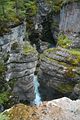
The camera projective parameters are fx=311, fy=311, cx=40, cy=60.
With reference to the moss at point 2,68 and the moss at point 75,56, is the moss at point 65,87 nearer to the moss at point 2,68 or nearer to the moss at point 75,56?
the moss at point 75,56

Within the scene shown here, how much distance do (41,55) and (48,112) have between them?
123ft

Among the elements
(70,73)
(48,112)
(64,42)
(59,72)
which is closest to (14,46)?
(59,72)

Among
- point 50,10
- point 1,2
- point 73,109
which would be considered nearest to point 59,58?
point 1,2

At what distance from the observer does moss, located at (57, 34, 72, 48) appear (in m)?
46.1

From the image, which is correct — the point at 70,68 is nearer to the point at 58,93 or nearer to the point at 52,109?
the point at 58,93

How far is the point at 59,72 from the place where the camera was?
1602 inches

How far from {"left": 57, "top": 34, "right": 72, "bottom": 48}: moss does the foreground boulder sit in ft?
6.94

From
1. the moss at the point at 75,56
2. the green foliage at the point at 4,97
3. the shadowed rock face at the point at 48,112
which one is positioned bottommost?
the moss at the point at 75,56

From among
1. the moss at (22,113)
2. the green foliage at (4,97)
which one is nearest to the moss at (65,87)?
the green foliage at (4,97)

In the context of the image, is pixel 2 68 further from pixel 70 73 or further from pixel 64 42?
pixel 64 42

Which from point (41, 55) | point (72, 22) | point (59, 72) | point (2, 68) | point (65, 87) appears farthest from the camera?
point (72, 22)

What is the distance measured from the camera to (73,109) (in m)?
8.52

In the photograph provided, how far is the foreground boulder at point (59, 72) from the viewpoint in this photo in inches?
1578

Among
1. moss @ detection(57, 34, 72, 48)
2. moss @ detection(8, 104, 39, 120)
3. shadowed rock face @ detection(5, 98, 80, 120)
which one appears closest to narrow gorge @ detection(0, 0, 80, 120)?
moss @ detection(57, 34, 72, 48)
